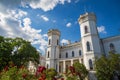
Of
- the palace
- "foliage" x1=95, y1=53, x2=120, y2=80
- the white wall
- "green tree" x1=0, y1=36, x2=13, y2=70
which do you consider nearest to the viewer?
"foliage" x1=95, y1=53, x2=120, y2=80

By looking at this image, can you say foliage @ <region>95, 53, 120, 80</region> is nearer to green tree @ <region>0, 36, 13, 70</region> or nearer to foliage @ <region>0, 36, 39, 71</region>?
foliage @ <region>0, 36, 39, 71</region>

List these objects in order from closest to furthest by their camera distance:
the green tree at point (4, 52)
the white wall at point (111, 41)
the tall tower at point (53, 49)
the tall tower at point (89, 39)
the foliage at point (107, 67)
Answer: the foliage at point (107, 67) < the green tree at point (4, 52) < the tall tower at point (89, 39) < the white wall at point (111, 41) < the tall tower at point (53, 49)

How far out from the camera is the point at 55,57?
40688 mm

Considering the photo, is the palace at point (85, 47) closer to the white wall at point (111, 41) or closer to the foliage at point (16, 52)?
the white wall at point (111, 41)

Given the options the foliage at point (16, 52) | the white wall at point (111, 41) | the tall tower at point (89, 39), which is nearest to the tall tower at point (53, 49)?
the foliage at point (16, 52)

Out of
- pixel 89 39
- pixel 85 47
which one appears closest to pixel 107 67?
pixel 85 47

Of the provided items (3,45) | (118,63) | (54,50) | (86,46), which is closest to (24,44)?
(3,45)

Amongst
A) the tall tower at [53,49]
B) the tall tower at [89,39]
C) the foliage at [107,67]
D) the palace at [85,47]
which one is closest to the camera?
the foliage at [107,67]

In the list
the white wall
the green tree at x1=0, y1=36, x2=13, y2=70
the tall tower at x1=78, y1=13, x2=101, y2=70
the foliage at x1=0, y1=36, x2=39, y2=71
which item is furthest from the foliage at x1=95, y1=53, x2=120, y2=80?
the green tree at x1=0, y1=36, x2=13, y2=70

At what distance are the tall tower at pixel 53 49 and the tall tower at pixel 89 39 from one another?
11.5m

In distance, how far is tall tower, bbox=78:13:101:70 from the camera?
1201 inches

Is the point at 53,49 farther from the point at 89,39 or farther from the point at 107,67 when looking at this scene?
the point at 107,67

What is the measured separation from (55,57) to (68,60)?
553 cm

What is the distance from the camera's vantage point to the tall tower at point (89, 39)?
3052 cm
